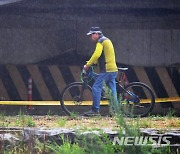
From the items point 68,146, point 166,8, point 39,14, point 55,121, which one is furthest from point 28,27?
point 68,146

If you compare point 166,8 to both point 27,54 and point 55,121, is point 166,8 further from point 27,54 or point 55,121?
point 55,121

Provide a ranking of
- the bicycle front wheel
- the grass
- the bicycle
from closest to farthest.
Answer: the grass < the bicycle < the bicycle front wheel

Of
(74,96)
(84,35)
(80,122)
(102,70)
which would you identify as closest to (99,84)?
(102,70)

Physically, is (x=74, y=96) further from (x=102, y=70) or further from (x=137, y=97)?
(x=137, y=97)

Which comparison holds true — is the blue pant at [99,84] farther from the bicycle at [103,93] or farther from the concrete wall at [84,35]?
the concrete wall at [84,35]

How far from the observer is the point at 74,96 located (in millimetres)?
11250

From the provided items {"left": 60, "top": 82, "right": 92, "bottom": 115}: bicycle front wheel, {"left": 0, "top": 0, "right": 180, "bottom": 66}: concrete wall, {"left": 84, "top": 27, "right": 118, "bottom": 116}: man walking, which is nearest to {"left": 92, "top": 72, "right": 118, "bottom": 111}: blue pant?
{"left": 84, "top": 27, "right": 118, "bottom": 116}: man walking

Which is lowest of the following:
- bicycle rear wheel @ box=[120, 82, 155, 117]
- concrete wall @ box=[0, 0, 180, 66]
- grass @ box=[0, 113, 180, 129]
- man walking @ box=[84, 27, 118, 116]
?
grass @ box=[0, 113, 180, 129]

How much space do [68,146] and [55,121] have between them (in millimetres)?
2868

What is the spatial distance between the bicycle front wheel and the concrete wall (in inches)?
123

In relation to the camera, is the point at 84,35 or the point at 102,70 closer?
the point at 102,70

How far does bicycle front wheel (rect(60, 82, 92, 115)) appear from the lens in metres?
11.2

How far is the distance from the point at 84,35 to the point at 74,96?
3690mm

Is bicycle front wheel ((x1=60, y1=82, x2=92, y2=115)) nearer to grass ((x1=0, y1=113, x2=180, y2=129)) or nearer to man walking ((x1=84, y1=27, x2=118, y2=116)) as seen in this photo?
man walking ((x1=84, y1=27, x2=118, y2=116))
